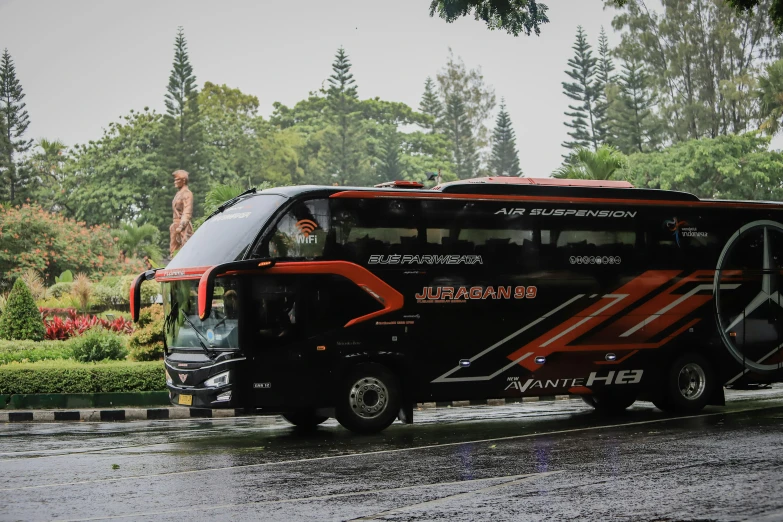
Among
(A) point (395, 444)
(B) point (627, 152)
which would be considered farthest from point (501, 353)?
(B) point (627, 152)

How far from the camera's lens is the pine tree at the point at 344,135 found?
81688 mm

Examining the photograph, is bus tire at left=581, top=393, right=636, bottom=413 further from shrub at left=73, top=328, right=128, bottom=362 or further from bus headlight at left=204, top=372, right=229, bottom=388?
shrub at left=73, top=328, right=128, bottom=362

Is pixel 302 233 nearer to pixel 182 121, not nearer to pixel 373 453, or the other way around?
pixel 373 453

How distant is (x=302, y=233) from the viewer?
43.5ft

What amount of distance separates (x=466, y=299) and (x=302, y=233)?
248cm

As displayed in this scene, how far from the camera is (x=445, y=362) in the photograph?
14102mm

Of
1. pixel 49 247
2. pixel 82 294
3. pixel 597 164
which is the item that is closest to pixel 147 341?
pixel 597 164

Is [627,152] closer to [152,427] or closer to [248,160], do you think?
[248,160]

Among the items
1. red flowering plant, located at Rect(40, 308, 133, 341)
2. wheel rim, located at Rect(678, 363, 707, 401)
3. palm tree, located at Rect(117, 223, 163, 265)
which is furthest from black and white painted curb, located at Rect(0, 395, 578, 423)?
palm tree, located at Rect(117, 223, 163, 265)

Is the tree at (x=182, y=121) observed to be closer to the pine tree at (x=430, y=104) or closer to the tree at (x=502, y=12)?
the pine tree at (x=430, y=104)

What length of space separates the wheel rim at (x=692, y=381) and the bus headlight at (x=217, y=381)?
22.5 ft

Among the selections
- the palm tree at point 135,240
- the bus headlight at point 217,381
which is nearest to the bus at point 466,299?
the bus headlight at point 217,381

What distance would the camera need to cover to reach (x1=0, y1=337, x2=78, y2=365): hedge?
20.6 metres

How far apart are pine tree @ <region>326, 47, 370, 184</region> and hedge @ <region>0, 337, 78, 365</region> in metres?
58.4
